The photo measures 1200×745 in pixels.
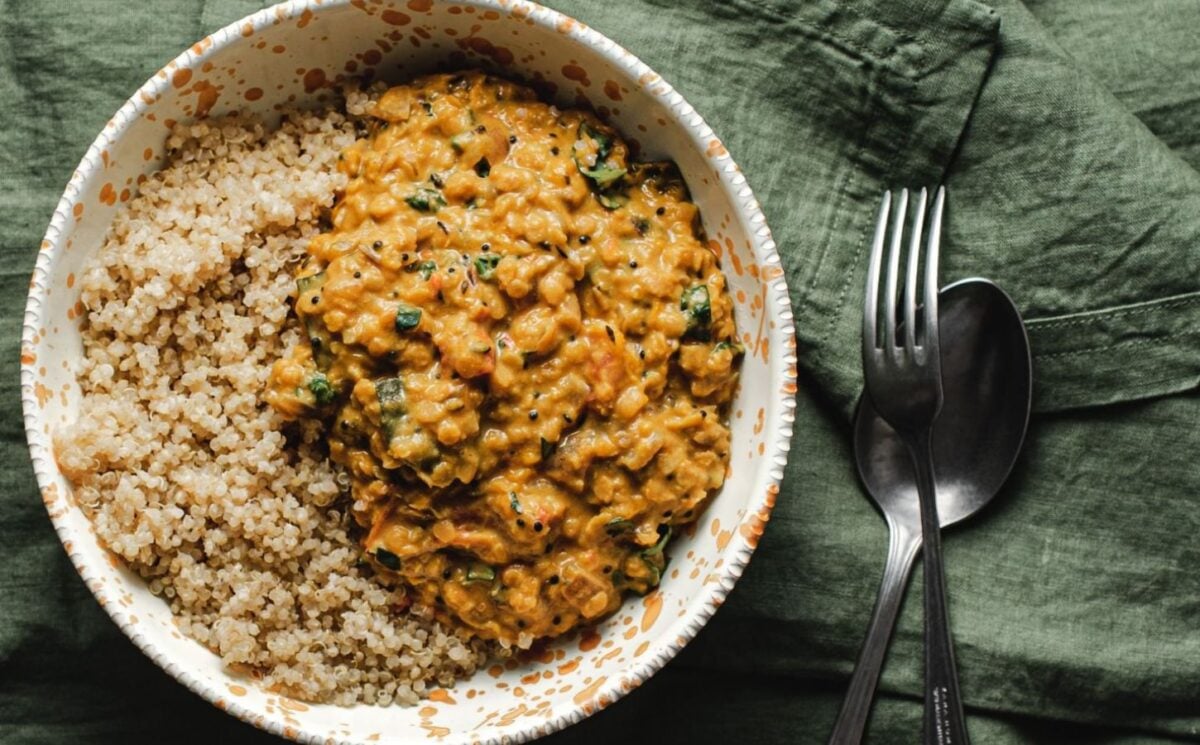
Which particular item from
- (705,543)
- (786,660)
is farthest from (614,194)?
(786,660)

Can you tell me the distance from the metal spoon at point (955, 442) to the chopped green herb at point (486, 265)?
102cm

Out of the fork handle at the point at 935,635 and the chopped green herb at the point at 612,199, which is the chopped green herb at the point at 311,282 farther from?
the fork handle at the point at 935,635

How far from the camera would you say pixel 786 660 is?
285 centimetres

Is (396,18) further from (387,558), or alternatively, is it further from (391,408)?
(387,558)

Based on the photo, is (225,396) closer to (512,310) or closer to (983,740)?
(512,310)

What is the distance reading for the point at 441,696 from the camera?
253cm

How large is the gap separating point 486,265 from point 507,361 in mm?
187

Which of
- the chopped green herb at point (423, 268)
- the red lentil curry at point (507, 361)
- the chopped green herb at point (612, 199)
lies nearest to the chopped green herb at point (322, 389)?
the red lentil curry at point (507, 361)

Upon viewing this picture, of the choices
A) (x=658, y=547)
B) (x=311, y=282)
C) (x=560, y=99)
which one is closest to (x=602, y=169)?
(x=560, y=99)

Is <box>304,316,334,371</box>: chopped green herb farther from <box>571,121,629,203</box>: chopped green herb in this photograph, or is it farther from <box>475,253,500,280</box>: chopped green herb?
<box>571,121,629,203</box>: chopped green herb

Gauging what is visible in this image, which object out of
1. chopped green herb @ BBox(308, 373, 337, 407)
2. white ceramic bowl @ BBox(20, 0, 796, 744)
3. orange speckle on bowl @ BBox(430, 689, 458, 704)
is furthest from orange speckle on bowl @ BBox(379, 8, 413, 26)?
orange speckle on bowl @ BBox(430, 689, 458, 704)

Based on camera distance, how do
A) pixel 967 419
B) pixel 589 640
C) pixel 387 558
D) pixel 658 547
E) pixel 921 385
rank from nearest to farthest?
pixel 387 558, pixel 658 547, pixel 589 640, pixel 921 385, pixel 967 419

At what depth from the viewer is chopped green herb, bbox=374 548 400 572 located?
7.65ft

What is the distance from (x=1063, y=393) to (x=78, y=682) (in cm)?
244
